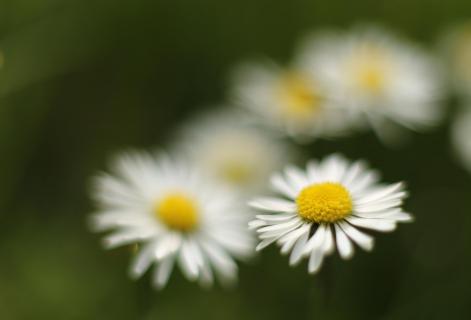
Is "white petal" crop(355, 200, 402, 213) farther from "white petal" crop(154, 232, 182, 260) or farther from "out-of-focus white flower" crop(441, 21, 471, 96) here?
"out-of-focus white flower" crop(441, 21, 471, 96)

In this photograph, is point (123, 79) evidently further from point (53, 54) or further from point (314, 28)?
point (314, 28)

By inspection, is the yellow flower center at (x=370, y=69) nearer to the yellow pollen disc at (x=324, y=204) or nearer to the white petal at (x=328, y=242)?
the yellow pollen disc at (x=324, y=204)

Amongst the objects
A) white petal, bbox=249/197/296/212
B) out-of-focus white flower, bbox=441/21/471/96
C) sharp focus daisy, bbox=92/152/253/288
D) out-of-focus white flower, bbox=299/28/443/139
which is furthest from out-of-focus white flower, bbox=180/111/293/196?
white petal, bbox=249/197/296/212

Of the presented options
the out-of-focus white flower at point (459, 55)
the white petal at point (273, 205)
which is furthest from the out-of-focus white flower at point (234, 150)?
the white petal at point (273, 205)

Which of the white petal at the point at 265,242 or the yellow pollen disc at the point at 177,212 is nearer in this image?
the white petal at the point at 265,242

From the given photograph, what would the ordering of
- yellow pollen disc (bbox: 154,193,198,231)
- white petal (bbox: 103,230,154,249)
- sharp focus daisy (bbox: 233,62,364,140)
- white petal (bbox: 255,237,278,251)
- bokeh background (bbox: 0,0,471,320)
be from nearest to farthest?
white petal (bbox: 255,237,278,251) → white petal (bbox: 103,230,154,249) → yellow pollen disc (bbox: 154,193,198,231) → bokeh background (bbox: 0,0,471,320) → sharp focus daisy (bbox: 233,62,364,140)

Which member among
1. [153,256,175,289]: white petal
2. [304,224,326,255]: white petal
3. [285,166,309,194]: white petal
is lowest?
[304,224,326,255]: white petal
